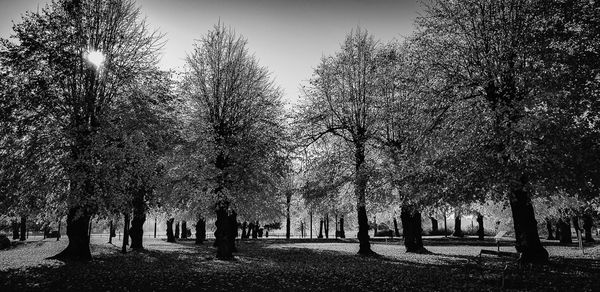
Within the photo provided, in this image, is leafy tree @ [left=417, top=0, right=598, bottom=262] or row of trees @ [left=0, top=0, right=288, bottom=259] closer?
leafy tree @ [left=417, top=0, right=598, bottom=262]

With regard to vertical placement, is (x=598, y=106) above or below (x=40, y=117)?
below

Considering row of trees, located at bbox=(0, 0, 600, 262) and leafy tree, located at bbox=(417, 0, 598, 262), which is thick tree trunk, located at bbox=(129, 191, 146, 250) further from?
leafy tree, located at bbox=(417, 0, 598, 262)

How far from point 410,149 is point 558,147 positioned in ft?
20.5

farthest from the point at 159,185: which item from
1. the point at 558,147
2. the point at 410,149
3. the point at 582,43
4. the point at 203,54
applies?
the point at 582,43

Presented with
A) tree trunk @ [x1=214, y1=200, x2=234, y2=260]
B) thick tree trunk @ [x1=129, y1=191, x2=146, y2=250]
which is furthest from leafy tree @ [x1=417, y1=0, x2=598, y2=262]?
thick tree trunk @ [x1=129, y1=191, x2=146, y2=250]

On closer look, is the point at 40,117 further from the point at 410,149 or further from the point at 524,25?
the point at 524,25

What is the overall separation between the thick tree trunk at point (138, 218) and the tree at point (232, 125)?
289 inches

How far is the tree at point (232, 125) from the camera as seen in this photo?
2088 centimetres

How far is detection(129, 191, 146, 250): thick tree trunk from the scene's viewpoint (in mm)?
26312

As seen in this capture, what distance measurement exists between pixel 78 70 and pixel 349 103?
607 inches

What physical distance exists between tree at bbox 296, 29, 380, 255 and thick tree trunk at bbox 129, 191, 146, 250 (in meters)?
12.8

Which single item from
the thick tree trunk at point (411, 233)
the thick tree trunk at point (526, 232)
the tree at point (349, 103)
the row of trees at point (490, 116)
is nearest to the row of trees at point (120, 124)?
the tree at point (349, 103)

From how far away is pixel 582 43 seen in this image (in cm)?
1241

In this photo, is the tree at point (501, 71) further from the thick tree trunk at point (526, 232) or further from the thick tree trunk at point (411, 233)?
the thick tree trunk at point (411, 233)
